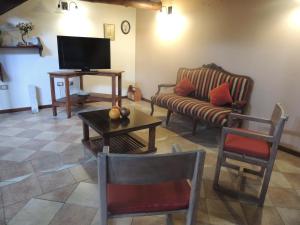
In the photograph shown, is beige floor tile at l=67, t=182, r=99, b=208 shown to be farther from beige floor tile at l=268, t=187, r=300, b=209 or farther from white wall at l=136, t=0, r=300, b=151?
white wall at l=136, t=0, r=300, b=151

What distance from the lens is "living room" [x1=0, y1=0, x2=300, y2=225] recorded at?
187cm

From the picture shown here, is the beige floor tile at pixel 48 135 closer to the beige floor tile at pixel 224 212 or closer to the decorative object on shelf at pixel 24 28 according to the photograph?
the decorative object on shelf at pixel 24 28

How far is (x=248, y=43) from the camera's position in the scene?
3.23 m

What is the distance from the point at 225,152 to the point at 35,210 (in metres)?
1.63

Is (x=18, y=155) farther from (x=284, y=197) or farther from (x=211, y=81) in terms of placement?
(x=211, y=81)

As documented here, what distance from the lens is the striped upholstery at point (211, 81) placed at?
3271 millimetres

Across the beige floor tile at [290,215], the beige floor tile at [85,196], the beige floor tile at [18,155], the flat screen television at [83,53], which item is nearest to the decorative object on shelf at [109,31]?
the flat screen television at [83,53]

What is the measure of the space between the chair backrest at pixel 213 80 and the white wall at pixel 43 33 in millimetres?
2076

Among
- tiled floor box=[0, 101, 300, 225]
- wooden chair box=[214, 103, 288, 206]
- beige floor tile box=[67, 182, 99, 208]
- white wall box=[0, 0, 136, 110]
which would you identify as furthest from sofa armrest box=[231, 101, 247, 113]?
white wall box=[0, 0, 136, 110]

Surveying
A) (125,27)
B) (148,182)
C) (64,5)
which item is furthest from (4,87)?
(148,182)

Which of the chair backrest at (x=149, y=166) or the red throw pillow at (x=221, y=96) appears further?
the red throw pillow at (x=221, y=96)

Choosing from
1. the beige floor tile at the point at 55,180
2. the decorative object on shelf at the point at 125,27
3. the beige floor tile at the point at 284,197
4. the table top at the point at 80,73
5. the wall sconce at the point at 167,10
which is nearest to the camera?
the beige floor tile at the point at 284,197

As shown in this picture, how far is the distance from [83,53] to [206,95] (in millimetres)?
2402

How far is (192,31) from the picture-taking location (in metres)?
4.04
